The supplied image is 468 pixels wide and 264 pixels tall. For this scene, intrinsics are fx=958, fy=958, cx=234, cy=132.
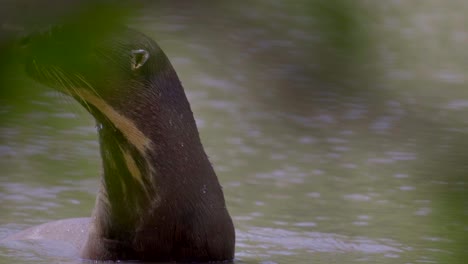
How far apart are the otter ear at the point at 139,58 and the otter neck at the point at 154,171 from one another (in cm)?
26

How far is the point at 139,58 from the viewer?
11.3 ft

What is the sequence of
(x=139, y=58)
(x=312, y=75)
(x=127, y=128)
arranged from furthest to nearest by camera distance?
1. (x=127, y=128)
2. (x=139, y=58)
3. (x=312, y=75)

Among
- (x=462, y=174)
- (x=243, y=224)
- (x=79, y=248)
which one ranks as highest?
(x=243, y=224)

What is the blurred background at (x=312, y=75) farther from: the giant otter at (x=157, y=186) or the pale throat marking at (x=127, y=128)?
the giant otter at (x=157, y=186)

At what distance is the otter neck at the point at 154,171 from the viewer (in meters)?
3.82

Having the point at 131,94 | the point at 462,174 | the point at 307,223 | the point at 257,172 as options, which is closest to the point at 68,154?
the point at 462,174

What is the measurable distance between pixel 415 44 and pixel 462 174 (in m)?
0.20

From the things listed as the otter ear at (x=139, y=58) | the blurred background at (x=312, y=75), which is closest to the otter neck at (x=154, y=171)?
the otter ear at (x=139, y=58)

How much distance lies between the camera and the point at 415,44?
1.02 m

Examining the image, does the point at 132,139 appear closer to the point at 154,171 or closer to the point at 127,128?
the point at 127,128

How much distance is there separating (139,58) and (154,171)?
0.63 meters

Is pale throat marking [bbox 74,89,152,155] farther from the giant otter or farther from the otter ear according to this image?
the otter ear

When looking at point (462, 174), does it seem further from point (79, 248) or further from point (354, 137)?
point (79, 248)

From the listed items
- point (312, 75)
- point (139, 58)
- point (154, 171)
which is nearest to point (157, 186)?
point (154, 171)
